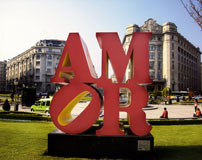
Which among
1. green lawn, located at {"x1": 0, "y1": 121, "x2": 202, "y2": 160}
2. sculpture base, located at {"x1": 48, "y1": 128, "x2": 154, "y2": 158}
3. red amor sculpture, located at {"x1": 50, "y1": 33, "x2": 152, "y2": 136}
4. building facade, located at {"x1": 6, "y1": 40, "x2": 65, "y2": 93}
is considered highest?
building facade, located at {"x1": 6, "y1": 40, "x2": 65, "y2": 93}

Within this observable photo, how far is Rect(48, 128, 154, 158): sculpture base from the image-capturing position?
7.13 metres

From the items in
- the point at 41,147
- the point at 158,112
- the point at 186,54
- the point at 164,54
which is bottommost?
the point at 158,112

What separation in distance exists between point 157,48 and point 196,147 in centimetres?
6487


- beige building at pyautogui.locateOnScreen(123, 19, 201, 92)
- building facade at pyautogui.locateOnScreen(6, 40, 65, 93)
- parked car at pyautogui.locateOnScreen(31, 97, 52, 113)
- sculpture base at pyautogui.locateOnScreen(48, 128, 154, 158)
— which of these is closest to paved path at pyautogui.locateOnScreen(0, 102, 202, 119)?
parked car at pyautogui.locateOnScreen(31, 97, 52, 113)

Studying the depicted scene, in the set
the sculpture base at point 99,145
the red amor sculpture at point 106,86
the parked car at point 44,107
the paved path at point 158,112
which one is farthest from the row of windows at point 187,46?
the sculpture base at point 99,145

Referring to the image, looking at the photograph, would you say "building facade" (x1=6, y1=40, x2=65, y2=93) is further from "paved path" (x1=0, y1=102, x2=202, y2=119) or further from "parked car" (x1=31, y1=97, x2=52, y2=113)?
"parked car" (x1=31, y1=97, x2=52, y2=113)

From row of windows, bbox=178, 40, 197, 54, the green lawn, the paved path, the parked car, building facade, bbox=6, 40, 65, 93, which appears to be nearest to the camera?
the green lawn

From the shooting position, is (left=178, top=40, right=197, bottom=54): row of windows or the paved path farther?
(left=178, top=40, right=197, bottom=54): row of windows

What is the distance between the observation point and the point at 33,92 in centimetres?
3272

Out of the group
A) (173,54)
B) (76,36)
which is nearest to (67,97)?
(76,36)

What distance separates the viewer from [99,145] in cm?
727

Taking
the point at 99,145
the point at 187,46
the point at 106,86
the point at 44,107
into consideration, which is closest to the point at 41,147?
the point at 99,145

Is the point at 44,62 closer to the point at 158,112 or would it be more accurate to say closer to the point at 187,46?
the point at 187,46

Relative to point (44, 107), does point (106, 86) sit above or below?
above
